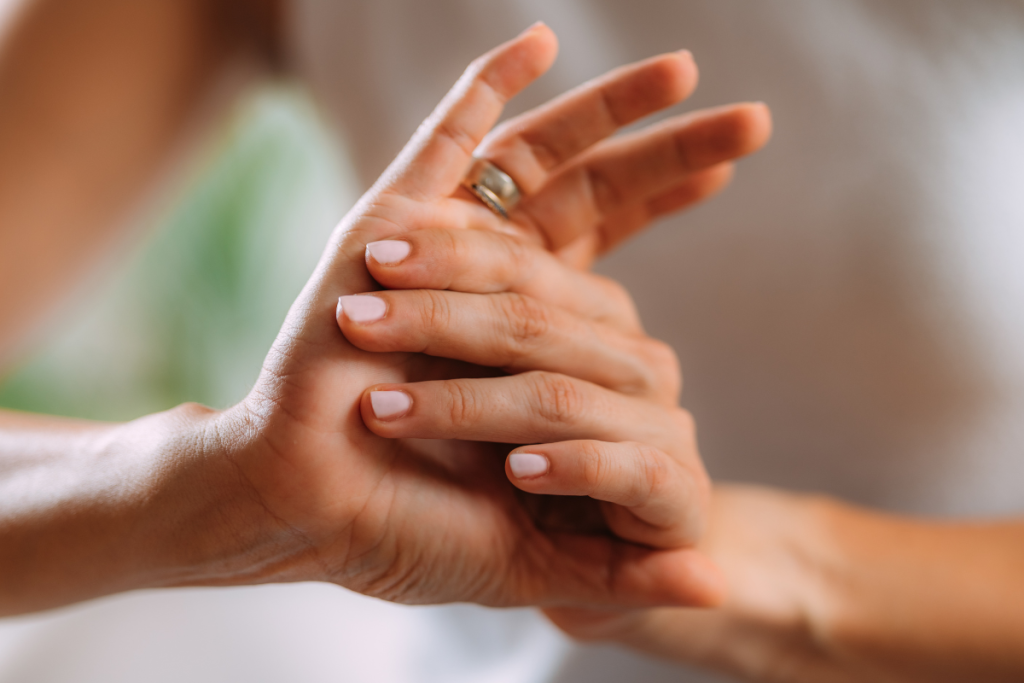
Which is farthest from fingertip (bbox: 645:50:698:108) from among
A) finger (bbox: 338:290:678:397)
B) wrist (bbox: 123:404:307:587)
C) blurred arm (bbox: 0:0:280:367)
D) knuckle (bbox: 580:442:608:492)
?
blurred arm (bbox: 0:0:280:367)

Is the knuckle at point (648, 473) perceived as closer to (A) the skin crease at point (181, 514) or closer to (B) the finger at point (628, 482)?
(B) the finger at point (628, 482)

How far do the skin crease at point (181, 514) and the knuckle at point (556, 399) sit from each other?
0.15m

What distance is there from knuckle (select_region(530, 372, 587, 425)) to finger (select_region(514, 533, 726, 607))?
17cm

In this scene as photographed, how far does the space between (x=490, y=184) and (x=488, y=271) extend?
10 cm

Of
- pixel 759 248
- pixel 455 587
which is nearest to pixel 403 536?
pixel 455 587

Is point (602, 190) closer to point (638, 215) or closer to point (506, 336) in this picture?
point (638, 215)

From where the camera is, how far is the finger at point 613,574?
597 millimetres

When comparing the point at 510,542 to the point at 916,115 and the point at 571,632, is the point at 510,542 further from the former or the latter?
the point at 916,115

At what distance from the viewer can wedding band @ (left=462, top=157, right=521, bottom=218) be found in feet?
1.86

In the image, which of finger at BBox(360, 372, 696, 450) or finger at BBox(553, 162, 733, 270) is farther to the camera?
finger at BBox(553, 162, 733, 270)

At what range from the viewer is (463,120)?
50 cm

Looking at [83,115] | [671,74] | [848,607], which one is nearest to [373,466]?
[671,74]

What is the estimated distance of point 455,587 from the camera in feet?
1.94

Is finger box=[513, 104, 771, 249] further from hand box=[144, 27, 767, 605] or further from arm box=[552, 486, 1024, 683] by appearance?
arm box=[552, 486, 1024, 683]
